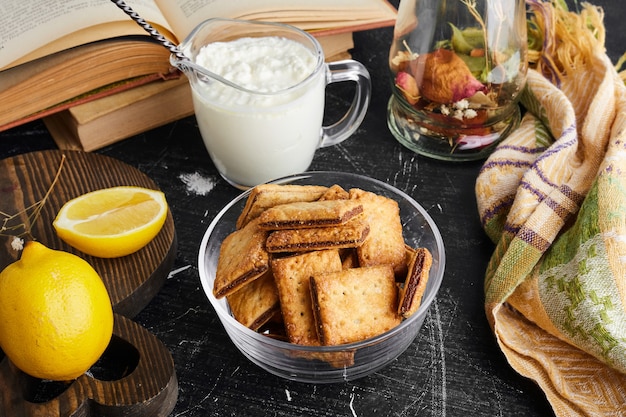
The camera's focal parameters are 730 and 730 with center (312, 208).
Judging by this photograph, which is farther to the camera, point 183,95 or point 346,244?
point 183,95

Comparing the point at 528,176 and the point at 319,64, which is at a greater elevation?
the point at 319,64

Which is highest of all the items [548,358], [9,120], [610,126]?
[9,120]

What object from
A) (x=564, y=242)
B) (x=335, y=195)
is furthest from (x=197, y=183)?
(x=564, y=242)

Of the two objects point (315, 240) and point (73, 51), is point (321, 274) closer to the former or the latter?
point (315, 240)

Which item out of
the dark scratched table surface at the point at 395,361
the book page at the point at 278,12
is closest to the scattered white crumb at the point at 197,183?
the dark scratched table surface at the point at 395,361

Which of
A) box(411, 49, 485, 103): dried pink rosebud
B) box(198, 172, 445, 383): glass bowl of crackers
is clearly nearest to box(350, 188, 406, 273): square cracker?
box(198, 172, 445, 383): glass bowl of crackers

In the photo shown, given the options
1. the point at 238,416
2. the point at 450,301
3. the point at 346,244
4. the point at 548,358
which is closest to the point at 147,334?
the point at 238,416

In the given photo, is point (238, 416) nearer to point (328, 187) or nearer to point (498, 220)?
point (328, 187)

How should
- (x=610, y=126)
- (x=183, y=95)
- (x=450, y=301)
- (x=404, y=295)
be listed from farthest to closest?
1. (x=183, y=95)
2. (x=610, y=126)
3. (x=450, y=301)
4. (x=404, y=295)

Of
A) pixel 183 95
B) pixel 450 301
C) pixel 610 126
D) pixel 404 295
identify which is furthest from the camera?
pixel 183 95
